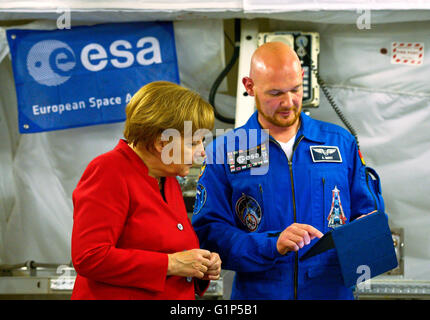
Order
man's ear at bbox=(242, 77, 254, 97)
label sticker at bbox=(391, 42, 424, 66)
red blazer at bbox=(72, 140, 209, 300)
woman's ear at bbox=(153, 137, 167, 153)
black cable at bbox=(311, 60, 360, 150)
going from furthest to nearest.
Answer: label sticker at bbox=(391, 42, 424, 66)
black cable at bbox=(311, 60, 360, 150)
man's ear at bbox=(242, 77, 254, 97)
woman's ear at bbox=(153, 137, 167, 153)
red blazer at bbox=(72, 140, 209, 300)

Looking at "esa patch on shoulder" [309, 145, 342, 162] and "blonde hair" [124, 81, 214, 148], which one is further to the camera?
"esa patch on shoulder" [309, 145, 342, 162]

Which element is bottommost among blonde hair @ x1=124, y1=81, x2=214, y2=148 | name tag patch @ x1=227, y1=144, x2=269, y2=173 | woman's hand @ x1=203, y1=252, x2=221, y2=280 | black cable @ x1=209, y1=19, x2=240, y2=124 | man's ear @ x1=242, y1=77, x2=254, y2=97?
woman's hand @ x1=203, y1=252, x2=221, y2=280

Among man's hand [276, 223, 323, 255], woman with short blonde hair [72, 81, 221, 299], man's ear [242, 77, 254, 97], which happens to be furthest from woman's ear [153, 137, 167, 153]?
man's ear [242, 77, 254, 97]

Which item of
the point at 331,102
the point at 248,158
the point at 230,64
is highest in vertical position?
the point at 230,64

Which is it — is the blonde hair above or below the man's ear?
below

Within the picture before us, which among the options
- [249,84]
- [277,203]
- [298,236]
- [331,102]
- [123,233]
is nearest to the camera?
[123,233]

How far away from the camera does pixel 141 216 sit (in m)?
1.45

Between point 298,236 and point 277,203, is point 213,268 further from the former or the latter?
point 277,203

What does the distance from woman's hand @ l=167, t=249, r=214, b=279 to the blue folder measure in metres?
0.39

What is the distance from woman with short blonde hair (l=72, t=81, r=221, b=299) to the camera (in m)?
1.37

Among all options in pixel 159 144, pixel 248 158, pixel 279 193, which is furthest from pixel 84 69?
pixel 159 144

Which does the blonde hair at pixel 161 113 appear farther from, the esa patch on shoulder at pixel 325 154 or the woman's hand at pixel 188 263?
the esa patch on shoulder at pixel 325 154

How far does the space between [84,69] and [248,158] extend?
1.42 metres

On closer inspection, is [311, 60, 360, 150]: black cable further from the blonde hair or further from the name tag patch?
the blonde hair
